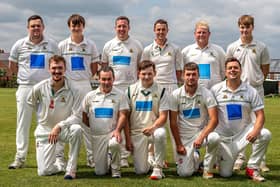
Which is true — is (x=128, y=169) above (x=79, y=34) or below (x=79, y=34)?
below

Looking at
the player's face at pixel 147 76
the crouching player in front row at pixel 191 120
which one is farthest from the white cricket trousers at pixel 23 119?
the crouching player in front row at pixel 191 120

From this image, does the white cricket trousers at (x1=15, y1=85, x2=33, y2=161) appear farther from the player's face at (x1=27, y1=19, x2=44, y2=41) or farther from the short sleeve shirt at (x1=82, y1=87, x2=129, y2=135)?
the short sleeve shirt at (x1=82, y1=87, x2=129, y2=135)

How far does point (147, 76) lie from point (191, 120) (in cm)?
102

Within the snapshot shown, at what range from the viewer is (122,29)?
812 cm

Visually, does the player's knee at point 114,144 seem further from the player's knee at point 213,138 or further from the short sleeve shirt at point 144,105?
the player's knee at point 213,138

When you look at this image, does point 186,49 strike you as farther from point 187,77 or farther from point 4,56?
point 4,56

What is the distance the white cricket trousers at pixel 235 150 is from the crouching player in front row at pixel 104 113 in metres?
1.65

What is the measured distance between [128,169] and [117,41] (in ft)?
7.65

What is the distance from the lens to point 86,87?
816 centimetres

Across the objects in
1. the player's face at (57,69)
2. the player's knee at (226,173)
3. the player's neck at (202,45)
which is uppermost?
the player's neck at (202,45)

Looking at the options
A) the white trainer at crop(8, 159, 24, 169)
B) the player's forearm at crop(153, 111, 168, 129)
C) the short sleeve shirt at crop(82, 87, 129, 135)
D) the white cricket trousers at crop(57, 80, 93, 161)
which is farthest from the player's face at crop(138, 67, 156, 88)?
the white trainer at crop(8, 159, 24, 169)

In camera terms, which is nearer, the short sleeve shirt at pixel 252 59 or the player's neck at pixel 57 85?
the player's neck at pixel 57 85

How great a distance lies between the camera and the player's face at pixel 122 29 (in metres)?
8.05

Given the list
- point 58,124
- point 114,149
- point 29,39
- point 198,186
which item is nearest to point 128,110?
point 114,149
